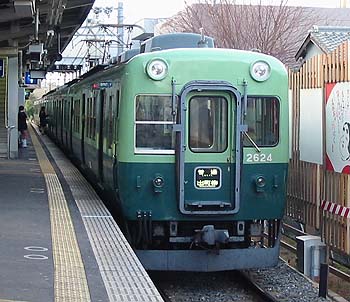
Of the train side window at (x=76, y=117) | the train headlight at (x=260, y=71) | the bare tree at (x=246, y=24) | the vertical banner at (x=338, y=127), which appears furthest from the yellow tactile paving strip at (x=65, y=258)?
the bare tree at (x=246, y=24)

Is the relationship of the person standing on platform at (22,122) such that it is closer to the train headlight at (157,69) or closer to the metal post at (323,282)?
the train headlight at (157,69)

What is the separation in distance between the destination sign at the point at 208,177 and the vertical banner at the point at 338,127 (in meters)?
2.06

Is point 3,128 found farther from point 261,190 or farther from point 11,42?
point 261,190

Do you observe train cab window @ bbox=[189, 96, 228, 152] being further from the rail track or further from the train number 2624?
the rail track

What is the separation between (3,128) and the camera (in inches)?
880

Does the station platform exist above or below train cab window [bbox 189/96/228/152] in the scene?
below

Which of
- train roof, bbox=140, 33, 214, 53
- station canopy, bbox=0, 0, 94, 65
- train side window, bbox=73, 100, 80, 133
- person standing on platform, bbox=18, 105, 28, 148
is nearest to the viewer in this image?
train roof, bbox=140, 33, 214, 53

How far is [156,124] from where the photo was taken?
965cm

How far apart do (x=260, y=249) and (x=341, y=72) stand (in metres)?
2.82

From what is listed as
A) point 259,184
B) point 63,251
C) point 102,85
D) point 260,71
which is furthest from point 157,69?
point 102,85

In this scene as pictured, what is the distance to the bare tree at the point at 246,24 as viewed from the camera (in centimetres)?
3044

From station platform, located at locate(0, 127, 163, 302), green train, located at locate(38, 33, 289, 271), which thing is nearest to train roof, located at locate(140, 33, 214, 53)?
green train, located at locate(38, 33, 289, 271)

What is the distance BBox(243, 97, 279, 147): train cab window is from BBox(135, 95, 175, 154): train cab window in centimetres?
98

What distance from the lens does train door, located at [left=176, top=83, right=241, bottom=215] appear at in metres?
9.58
